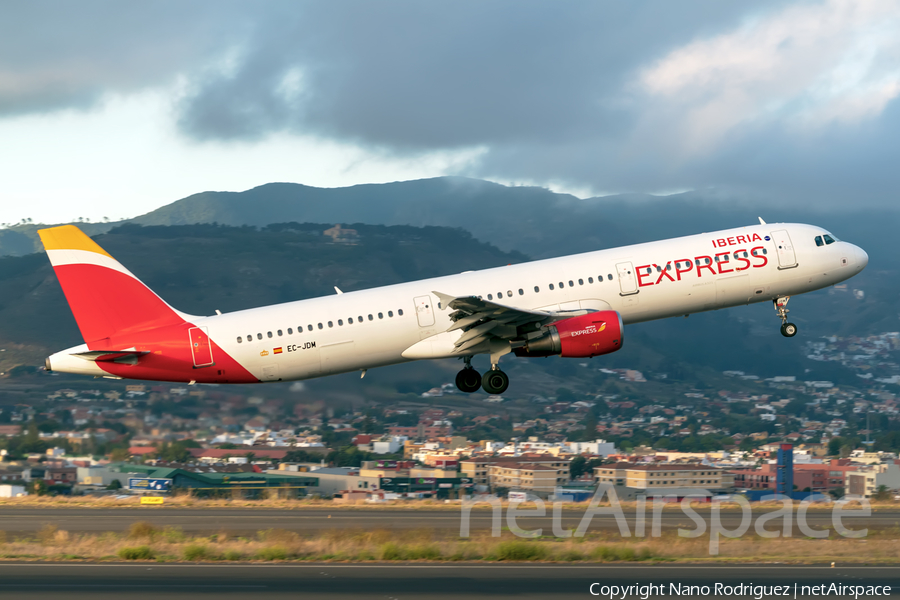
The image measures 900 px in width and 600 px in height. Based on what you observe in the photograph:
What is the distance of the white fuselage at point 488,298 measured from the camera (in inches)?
1444

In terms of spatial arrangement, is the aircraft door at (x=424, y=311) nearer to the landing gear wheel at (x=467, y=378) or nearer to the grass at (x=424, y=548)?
the landing gear wheel at (x=467, y=378)

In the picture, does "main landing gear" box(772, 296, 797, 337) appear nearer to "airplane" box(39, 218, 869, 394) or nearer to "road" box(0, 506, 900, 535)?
"airplane" box(39, 218, 869, 394)

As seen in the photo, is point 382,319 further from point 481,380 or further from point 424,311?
point 481,380

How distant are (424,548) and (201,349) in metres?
11.4

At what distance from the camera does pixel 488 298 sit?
37.0m

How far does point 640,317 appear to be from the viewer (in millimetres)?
38312

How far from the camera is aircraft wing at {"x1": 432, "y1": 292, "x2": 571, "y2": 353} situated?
34.7 meters

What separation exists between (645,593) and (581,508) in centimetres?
2879

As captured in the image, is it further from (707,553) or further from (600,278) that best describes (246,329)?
(707,553)

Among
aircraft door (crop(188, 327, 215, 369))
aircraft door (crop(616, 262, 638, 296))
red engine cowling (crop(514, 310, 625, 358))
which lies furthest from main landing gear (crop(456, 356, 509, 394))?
aircraft door (crop(188, 327, 215, 369))

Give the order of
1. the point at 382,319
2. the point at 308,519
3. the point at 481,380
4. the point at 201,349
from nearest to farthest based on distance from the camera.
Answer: the point at 201,349
the point at 382,319
the point at 481,380
the point at 308,519

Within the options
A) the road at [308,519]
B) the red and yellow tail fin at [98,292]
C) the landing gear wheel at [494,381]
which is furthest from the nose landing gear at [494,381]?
the red and yellow tail fin at [98,292]

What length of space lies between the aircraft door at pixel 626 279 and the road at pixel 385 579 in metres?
10.3

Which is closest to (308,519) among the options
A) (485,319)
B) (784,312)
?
(485,319)
